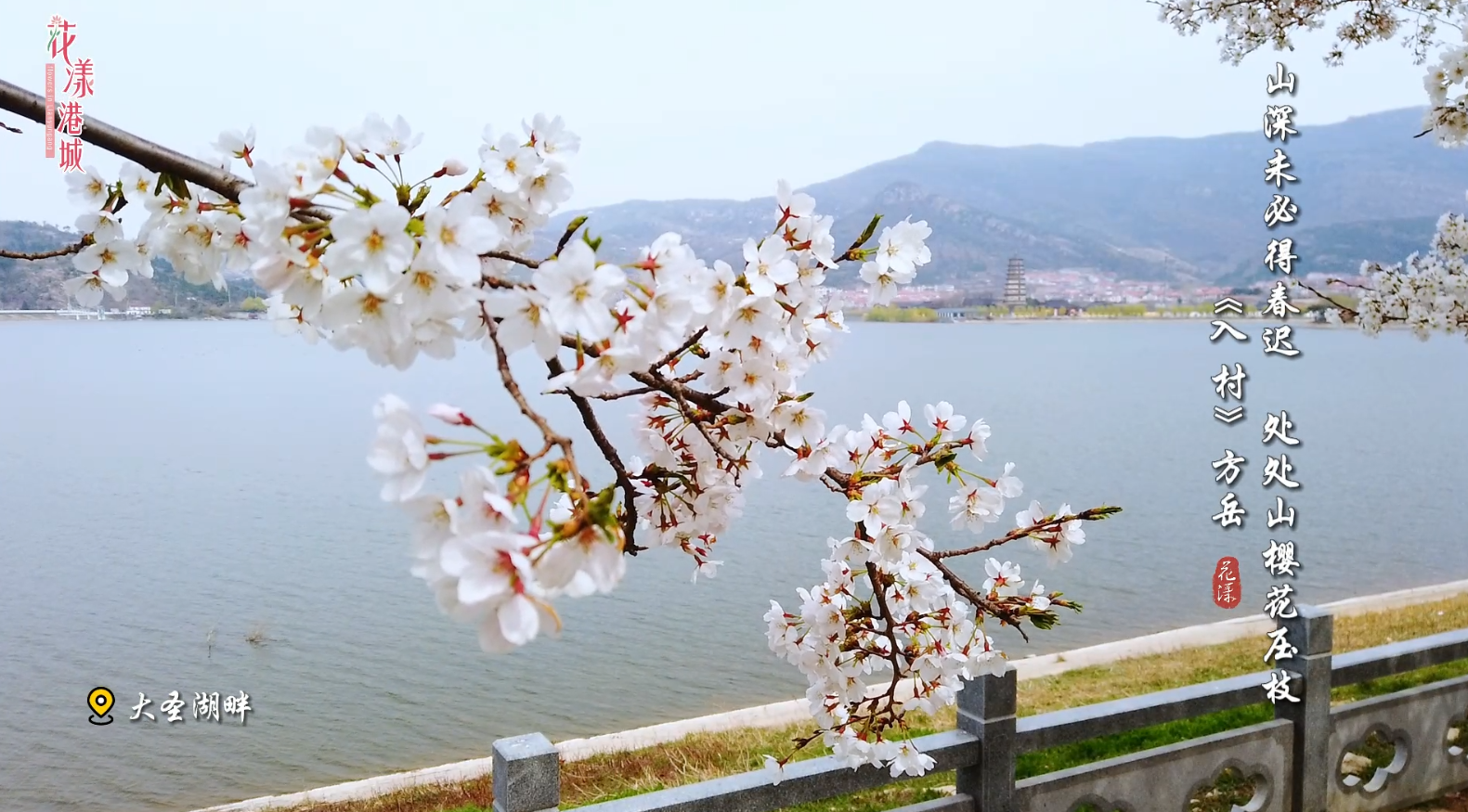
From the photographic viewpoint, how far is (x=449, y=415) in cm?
69

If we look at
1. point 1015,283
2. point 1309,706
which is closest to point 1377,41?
point 1309,706

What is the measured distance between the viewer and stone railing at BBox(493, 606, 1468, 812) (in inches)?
97.7

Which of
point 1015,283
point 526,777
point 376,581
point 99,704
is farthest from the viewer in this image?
point 1015,283

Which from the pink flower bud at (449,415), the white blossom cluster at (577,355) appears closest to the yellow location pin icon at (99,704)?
the white blossom cluster at (577,355)

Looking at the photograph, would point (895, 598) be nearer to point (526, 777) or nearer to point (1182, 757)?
point (526, 777)

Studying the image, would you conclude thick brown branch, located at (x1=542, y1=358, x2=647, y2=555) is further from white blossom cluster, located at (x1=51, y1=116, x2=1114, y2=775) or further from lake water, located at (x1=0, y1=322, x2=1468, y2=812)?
lake water, located at (x1=0, y1=322, x2=1468, y2=812)

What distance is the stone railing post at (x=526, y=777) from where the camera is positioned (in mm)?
2188

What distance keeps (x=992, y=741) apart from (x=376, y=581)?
920 centimetres

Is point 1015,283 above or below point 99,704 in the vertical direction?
Answer: above

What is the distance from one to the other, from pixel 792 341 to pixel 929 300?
189 ft

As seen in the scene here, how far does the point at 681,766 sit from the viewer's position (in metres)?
5.21

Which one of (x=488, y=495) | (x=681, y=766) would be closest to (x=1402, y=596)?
(x=681, y=766)

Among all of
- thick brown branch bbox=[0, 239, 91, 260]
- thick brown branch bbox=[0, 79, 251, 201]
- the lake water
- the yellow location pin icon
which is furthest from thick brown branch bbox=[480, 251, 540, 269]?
the yellow location pin icon

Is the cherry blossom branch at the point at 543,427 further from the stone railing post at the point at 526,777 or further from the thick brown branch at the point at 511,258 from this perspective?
the stone railing post at the point at 526,777
